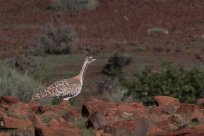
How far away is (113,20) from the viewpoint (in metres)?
46.5

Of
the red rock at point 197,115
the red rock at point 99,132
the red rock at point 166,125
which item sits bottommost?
the red rock at point 197,115

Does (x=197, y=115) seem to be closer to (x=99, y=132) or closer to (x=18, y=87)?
(x=99, y=132)

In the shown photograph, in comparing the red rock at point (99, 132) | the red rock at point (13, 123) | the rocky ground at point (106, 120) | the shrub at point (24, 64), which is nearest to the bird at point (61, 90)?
the rocky ground at point (106, 120)

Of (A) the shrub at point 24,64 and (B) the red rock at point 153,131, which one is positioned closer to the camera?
(B) the red rock at point 153,131

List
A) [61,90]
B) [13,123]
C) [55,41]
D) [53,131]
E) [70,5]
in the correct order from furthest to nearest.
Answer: [70,5]
[55,41]
[61,90]
[13,123]
[53,131]

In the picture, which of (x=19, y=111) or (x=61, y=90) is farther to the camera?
(x=61, y=90)

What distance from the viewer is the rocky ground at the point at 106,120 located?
317 inches

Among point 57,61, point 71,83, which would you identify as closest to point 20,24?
point 57,61

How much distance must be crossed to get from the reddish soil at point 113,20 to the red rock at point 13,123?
88.3 ft

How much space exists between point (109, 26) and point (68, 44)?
9996mm

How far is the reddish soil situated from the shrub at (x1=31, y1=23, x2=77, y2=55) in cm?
150

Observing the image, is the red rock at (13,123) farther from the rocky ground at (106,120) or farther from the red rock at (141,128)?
the red rock at (141,128)

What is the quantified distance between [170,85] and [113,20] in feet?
96.3

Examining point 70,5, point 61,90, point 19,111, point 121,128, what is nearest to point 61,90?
point 61,90
